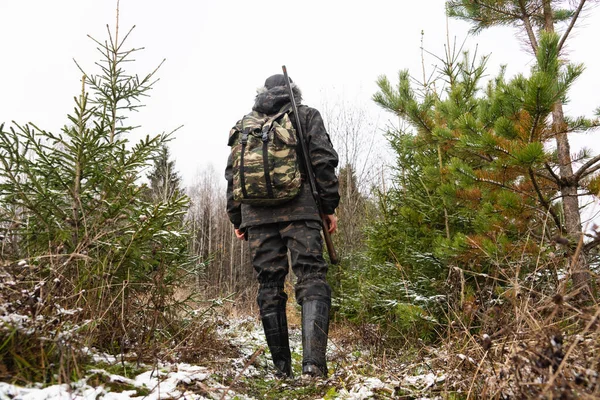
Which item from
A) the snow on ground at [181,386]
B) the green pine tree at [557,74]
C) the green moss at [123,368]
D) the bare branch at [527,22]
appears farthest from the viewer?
the bare branch at [527,22]

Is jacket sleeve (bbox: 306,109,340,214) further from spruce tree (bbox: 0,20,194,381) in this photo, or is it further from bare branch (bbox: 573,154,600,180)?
bare branch (bbox: 573,154,600,180)

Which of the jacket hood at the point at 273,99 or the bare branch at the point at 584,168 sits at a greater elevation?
the jacket hood at the point at 273,99

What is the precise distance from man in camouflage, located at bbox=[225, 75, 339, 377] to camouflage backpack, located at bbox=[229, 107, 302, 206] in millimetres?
134

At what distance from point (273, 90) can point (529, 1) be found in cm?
277

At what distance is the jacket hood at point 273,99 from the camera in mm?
3475

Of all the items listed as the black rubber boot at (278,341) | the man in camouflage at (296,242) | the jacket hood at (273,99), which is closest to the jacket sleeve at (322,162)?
the man in camouflage at (296,242)

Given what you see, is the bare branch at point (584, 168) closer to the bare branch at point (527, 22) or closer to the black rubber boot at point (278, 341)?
the bare branch at point (527, 22)

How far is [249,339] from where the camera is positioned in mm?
5121

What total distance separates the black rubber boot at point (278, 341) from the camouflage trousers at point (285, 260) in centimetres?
7

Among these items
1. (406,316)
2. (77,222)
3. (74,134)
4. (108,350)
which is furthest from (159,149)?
(406,316)

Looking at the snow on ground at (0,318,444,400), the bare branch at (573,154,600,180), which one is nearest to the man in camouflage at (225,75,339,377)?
the snow on ground at (0,318,444,400)

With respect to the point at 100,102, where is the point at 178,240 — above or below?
below

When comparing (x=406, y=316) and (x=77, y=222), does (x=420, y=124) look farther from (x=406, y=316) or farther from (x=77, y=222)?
(x=77, y=222)

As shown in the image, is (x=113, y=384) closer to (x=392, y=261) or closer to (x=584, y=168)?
(x=584, y=168)
